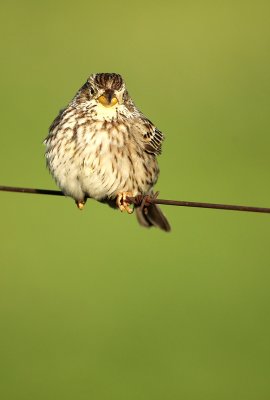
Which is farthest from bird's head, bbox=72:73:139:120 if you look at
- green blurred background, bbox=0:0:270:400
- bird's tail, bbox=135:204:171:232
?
green blurred background, bbox=0:0:270:400

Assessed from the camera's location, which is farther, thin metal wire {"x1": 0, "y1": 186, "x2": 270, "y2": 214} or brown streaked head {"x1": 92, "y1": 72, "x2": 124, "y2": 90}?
brown streaked head {"x1": 92, "y1": 72, "x2": 124, "y2": 90}

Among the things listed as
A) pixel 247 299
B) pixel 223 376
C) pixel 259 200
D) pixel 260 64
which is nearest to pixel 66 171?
pixel 223 376

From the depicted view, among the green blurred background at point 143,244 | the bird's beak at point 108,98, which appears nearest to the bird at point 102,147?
the bird's beak at point 108,98

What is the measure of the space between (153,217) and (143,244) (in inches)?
122

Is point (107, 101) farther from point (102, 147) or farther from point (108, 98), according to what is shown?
point (102, 147)

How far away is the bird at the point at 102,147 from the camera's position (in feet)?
27.5

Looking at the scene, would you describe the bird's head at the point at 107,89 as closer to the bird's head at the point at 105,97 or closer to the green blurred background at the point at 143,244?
the bird's head at the point at 105,97

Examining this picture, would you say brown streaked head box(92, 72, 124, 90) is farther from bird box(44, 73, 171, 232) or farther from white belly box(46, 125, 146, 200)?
white belly box(46, 125, 146, 200)

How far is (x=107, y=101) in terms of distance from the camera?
8.52 metres

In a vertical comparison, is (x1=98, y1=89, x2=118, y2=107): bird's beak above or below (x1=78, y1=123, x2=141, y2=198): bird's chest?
above

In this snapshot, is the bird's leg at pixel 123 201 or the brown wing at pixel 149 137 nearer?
the bird's leg at pixel 123 201

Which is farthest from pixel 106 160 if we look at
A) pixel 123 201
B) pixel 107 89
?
pixel 107 89

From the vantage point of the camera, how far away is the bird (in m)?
8.37

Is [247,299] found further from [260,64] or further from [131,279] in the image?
[260,64]
